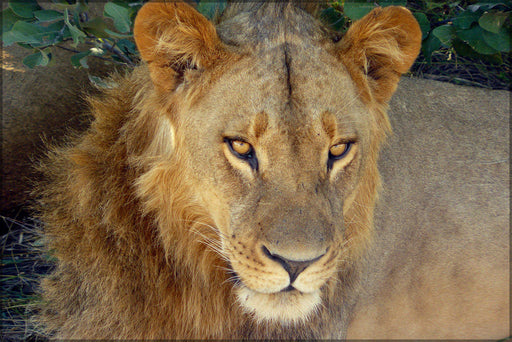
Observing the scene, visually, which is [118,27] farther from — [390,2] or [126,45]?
[390,2]

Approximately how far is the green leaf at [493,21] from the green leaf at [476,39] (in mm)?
118

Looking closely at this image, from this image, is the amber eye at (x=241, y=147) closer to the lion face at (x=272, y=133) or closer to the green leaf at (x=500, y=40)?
the lion face at (x=272, y=133)

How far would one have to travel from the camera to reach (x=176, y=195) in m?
2.37

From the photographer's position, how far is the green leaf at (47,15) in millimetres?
2908

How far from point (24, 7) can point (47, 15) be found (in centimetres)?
19

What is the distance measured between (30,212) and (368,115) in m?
2.53

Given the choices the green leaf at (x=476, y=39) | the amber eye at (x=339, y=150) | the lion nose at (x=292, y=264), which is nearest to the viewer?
the lion nose at (x=292, y=264)

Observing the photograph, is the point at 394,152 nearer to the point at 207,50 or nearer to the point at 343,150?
the point at 343,150

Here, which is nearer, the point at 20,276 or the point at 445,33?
the point at 445,33

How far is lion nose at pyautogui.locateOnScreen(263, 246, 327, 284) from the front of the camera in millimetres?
1936

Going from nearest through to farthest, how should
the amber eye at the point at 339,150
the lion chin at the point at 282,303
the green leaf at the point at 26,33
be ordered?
the lion chin at the point at 282,303
the amber eye at the point at 339,150
the green leaf at the point at 26,33

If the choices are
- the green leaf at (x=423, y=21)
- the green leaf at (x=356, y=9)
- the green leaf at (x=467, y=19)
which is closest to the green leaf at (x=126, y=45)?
the green leaf at (x=356, y=9)

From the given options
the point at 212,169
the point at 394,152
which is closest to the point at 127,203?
the point at 212,169

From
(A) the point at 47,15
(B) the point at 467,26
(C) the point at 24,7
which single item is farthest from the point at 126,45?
(B) the point at 467,26
